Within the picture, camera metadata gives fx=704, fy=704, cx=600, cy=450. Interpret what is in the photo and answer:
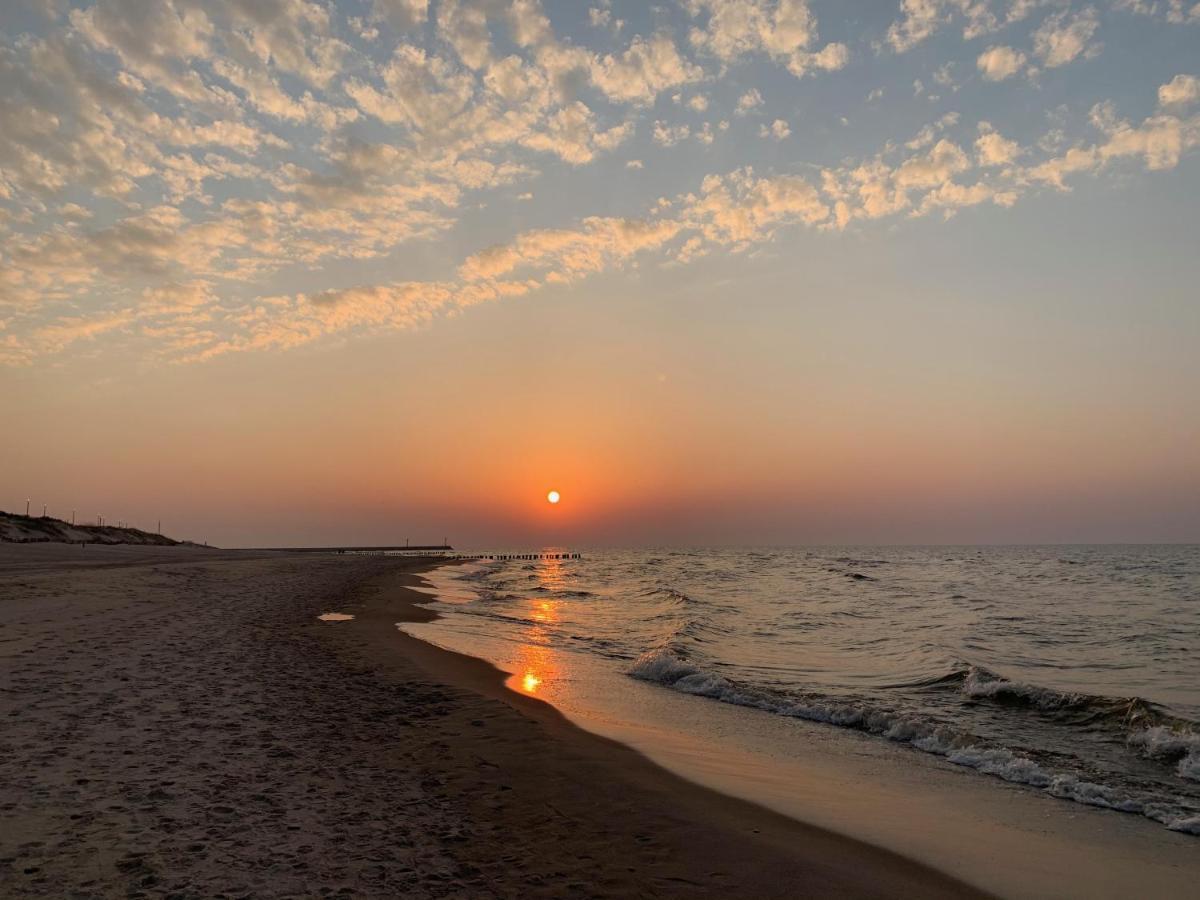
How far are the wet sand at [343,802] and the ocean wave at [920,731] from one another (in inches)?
164

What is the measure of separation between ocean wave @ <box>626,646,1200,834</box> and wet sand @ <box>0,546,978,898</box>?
4.16 m

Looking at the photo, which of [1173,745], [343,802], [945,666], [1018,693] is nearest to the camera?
[343,802]

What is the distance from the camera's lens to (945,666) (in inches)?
709

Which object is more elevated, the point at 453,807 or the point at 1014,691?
the point at 1014,691

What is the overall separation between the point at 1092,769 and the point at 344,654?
47.9 ft

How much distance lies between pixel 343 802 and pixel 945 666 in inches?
632

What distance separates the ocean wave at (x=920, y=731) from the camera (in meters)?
8.77

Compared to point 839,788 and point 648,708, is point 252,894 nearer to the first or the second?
point 839,788

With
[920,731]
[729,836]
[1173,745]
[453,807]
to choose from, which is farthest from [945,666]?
[453,807]

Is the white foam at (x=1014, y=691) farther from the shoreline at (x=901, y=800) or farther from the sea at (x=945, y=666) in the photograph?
the shoreline at (x=901, y=800)

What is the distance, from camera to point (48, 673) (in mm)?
11414

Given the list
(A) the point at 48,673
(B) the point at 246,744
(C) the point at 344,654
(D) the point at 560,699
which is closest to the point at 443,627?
(C) the point at 344,654

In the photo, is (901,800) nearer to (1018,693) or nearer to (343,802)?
(343,802)

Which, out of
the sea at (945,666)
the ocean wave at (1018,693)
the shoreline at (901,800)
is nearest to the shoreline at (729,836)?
the shoreline at (901,800)
